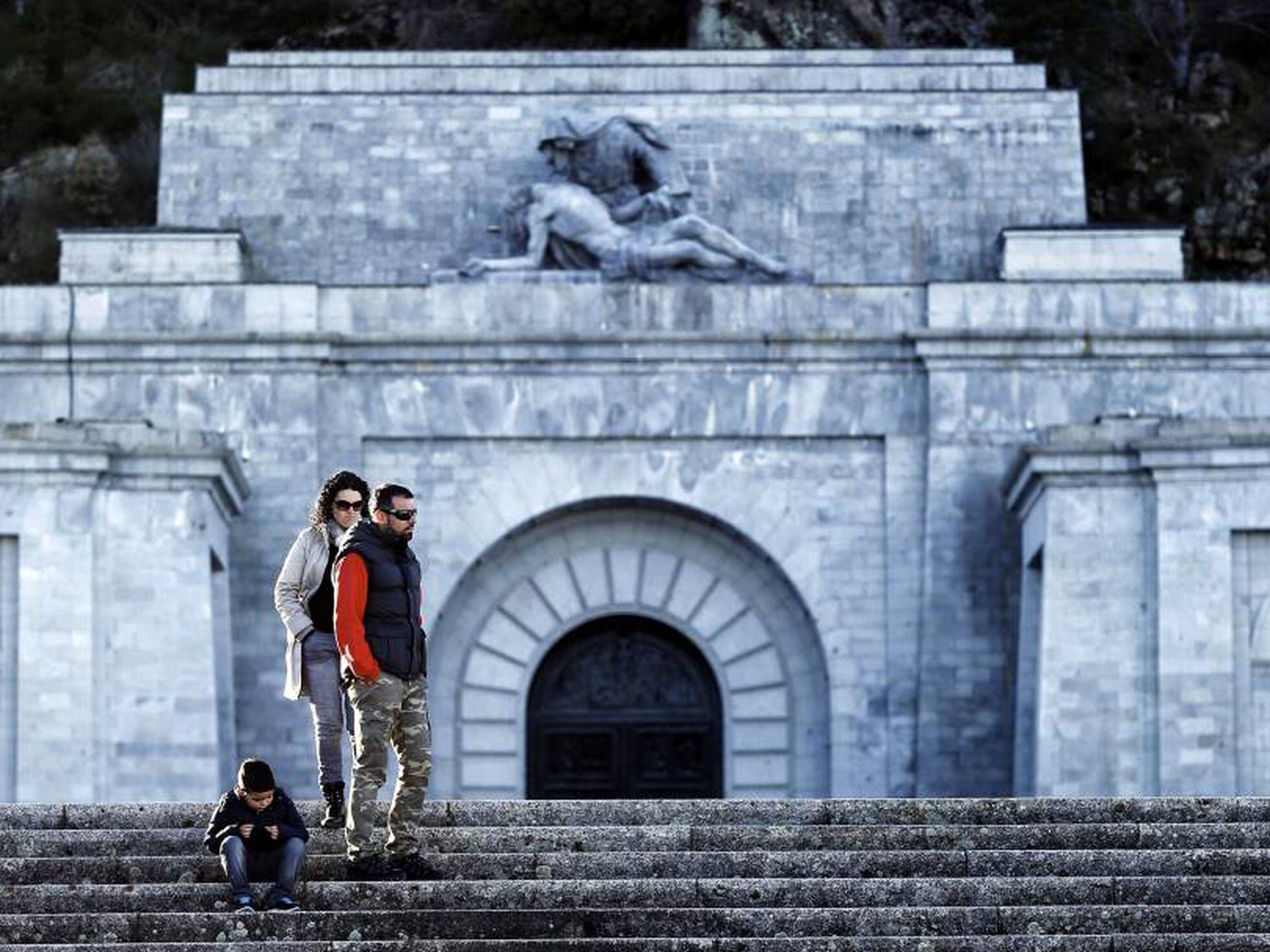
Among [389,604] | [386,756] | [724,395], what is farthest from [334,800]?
[724,395]

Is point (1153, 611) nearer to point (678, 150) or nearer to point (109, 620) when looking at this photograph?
point (678, 150)

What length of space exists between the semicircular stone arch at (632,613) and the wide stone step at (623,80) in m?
4.80

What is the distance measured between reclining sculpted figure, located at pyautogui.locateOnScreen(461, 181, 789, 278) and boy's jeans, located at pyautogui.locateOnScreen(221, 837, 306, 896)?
48.3ft

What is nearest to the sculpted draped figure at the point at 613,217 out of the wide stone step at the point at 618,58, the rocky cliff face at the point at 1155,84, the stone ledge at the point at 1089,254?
the wide stone step at the point at 618,58

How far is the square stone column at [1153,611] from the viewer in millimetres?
32031

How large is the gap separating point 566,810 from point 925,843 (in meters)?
2.08

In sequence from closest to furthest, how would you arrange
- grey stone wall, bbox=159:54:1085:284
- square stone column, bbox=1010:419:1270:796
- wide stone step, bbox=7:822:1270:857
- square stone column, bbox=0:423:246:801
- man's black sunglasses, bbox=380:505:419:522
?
man's black sunglasses, bbox=380:505:419:522 < wide stone step, bbox=7:822:1270:857 < square stone column, bbox=0:423:246:801 < square stone column, bbox=1010:419:1270:796 < grey stone wall, bbox=159:54:1085:284

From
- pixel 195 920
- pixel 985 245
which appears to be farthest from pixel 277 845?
pixel 985 245

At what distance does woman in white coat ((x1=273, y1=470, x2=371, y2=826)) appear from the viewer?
73.4 feet

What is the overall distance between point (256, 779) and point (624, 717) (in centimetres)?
1341

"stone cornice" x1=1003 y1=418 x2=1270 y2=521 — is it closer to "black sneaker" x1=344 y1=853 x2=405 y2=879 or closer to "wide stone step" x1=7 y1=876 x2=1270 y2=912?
"wide stone step" x1=7 y1=876 x2=1270 y2=912

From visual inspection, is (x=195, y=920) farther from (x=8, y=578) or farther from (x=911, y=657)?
(x=911, y=657)

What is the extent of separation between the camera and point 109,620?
31938 millimetres

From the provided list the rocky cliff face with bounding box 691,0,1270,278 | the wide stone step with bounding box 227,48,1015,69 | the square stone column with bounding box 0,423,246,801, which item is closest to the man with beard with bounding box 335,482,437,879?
the square stone column with bounding box 0,423,246,801
